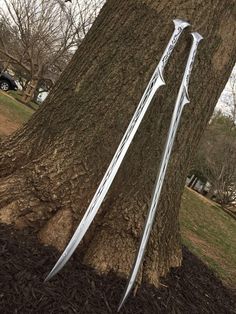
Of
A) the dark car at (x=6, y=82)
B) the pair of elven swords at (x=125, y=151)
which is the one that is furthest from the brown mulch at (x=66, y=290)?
the dark car at (x=6, y=82)

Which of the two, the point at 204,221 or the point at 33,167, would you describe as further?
the point at 204,221

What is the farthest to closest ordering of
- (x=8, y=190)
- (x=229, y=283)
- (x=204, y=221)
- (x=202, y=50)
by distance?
1. (x=204, y=221)
2. (x=229, y=283)
3. (x=202, y=50)
4. (x=8, y=190)

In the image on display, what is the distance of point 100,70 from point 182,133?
731 mm

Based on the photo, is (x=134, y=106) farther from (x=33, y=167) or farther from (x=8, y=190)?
(x=8, y=190)

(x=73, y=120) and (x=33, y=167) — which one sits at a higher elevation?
(x=73, y=120)

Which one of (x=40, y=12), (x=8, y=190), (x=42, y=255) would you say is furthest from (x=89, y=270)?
(x=40, y=12)

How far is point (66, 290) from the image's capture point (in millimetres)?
2371

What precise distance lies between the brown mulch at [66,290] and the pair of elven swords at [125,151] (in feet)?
0.36

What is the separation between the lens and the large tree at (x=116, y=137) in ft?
9.30

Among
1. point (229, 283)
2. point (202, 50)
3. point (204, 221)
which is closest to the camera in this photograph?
point (202, 50)

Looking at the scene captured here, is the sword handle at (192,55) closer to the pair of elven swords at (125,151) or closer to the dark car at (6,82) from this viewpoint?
the pair of elven swords at (125,151)

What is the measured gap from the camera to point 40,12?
68.6ft

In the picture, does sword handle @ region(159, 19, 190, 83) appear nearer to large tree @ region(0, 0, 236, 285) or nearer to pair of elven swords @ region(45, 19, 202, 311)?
Result: pair of elven swords @ region(45, 19, 202, 311)

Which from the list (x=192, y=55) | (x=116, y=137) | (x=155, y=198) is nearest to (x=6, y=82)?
(x=116, y=137)
